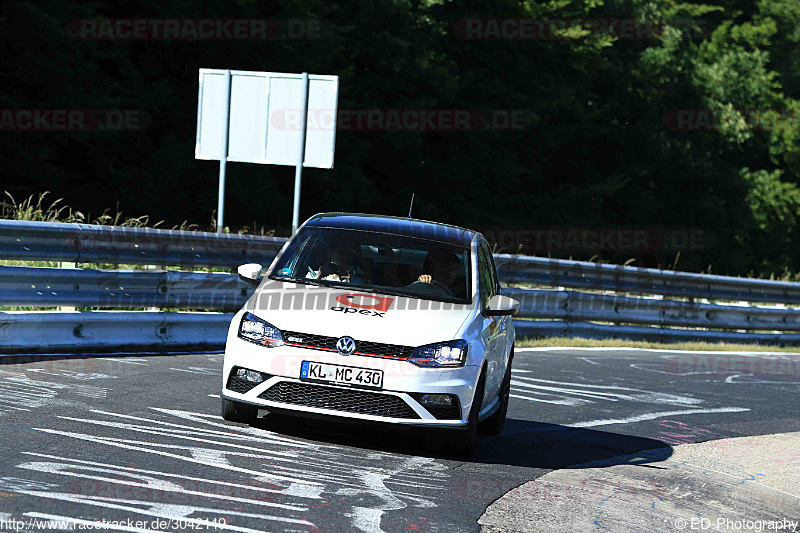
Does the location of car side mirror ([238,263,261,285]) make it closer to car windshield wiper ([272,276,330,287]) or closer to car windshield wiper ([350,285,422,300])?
car windshield wiper ([272,276,330,287])

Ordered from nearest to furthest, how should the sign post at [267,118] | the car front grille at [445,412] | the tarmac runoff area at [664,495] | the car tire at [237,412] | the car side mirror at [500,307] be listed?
the tarmac runoff area at [664,495], the car front grille at [445,412], the car tire at [237,412], the car side mirror at [500,307], the sign post at [267,118]

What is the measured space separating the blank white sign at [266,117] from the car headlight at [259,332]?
8.67 meters

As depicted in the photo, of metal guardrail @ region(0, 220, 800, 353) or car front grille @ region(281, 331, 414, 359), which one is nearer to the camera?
car front grille @ region(281, 331, 414, 359)

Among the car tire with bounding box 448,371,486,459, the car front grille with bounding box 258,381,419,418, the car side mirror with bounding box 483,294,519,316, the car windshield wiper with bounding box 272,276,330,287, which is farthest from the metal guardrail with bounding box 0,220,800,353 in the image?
the car tire with bounding box 448,371,486,459

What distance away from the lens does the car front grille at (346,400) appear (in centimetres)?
739

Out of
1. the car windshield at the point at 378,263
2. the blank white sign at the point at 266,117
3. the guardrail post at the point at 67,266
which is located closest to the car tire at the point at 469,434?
the car windshield at the point at 378,263

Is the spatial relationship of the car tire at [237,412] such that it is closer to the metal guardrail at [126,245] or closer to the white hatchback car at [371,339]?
the white hatchback car at [371,339]

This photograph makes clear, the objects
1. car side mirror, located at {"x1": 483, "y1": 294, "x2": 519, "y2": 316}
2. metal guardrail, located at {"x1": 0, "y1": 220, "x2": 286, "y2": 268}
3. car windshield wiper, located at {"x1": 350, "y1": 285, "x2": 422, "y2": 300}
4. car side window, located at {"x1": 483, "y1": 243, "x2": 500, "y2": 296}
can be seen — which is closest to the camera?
car windshield wiper, located at {"x1": 350, "y1": 285, "x2": 422, "y2": 300}

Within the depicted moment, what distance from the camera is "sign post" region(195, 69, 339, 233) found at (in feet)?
53.1

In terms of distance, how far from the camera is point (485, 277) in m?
9.02

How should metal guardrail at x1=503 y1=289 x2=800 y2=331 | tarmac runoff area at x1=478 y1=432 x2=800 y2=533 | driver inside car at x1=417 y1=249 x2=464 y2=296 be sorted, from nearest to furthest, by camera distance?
tarmac runoff area at x1=478 y1=432 x2=800 y2=533 < driver inside car at x1=417 y1=249 x2=464 y2=296 < metal guardrail at x1=503 y1=289 x2=800 y2=331

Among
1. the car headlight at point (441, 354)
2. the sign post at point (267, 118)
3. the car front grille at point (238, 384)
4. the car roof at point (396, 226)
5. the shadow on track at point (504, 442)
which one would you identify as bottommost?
the shadow on track at point (504, 442)

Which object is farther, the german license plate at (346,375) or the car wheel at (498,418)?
the car wheel at (498,418)

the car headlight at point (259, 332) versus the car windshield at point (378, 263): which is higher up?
the car windshield at point (378, 263)
